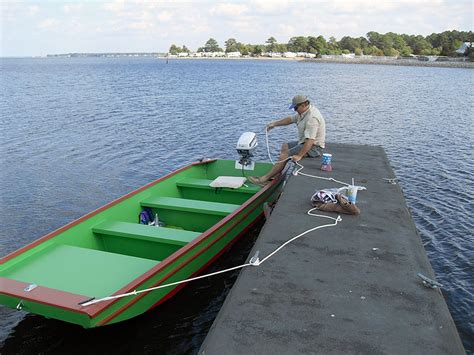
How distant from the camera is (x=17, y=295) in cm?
525

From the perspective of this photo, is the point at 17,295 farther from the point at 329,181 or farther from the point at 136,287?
the point at 329,181

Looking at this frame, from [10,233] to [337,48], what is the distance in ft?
650

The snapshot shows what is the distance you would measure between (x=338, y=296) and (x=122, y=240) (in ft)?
14.8

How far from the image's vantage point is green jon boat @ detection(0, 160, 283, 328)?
209 inches

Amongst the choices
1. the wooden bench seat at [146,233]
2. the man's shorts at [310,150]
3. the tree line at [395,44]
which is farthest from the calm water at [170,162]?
the tree line at [395,44]

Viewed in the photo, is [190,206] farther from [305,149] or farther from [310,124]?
[310,124]

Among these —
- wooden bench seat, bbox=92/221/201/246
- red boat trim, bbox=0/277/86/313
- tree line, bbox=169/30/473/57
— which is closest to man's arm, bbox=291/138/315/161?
wooden bench seat, bbox=92/221/201/246

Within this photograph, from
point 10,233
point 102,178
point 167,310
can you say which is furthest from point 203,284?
point 102,178

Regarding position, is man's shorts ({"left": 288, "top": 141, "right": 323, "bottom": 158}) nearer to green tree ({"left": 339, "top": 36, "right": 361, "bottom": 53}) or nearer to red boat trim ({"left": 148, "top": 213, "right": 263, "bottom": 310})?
red boat trim ({"left": 148, "top": 213, "right": 263, "bottom": 310})

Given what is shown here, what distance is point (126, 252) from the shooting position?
308 inches

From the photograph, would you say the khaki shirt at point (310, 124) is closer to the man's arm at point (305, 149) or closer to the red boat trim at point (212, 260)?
the man's arm at point (305, 149)

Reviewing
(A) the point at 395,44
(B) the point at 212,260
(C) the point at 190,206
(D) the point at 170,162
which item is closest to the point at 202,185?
(C) the point at 190,206

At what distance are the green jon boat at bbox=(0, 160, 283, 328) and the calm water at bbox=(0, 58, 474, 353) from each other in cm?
86

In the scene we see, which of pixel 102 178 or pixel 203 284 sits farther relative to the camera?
pixel 102 178
